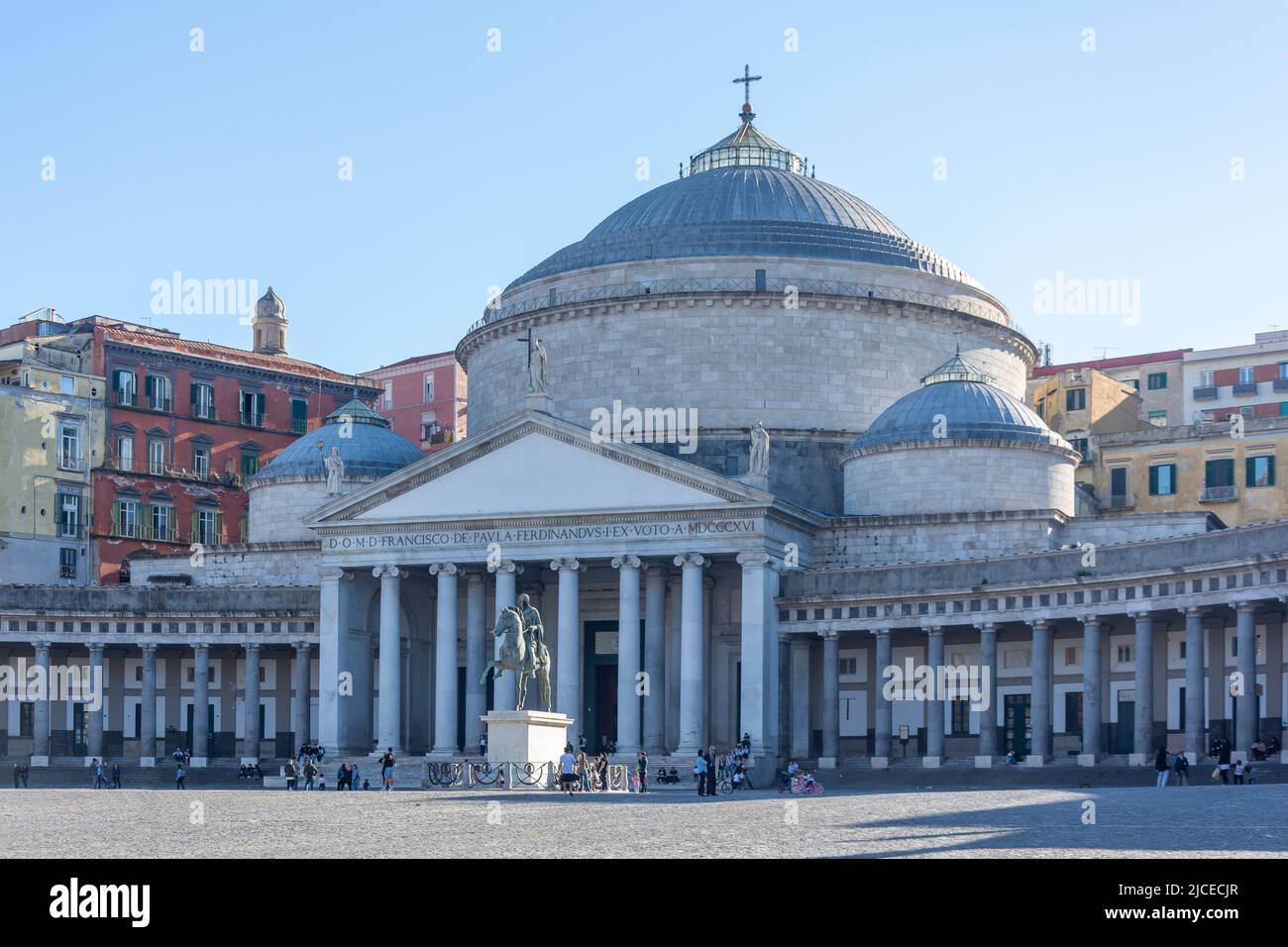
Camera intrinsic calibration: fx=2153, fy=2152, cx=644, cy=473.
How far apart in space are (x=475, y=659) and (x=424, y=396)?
1791 inches

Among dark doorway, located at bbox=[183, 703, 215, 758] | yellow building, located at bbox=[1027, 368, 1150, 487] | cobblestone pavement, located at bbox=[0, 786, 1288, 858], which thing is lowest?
dark doorway, located at bbox=[183, 703, 215, 758]

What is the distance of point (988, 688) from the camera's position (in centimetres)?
6994

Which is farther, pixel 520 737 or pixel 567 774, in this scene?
pixel 520 737

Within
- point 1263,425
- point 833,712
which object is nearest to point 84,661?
point 833,712

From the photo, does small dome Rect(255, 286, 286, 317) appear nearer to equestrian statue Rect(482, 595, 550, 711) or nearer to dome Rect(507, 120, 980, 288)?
dome Rect(507, 120, 980, 288)

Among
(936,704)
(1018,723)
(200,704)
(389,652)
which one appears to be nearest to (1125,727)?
(1018,723)

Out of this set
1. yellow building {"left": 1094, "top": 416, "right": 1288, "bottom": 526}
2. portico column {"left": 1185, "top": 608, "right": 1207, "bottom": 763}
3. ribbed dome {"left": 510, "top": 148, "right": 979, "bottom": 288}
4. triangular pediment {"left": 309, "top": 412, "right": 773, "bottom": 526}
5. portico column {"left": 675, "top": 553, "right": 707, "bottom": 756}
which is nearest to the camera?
portico column {"left": 1185, "top": 608, "right": 1207, "bottom": 763}

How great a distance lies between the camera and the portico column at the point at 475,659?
77188mm

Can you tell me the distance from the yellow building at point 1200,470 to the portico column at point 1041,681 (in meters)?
19.8

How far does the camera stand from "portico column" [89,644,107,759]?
83062 millimetres

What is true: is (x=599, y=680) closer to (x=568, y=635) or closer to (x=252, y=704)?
(x=568, y=635)

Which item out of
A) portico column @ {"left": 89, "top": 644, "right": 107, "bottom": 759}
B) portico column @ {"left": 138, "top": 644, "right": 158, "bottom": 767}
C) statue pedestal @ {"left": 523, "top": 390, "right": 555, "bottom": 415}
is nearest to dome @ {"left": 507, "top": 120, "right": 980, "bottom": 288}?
statue pedestal @ {"left": 523, "top": 390, "right": 555, "bottom": 415}

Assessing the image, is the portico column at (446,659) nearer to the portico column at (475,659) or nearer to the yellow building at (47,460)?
the portico column at (475,659)

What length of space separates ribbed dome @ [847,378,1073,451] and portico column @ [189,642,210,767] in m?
26.3
